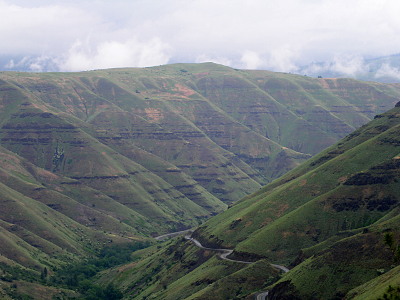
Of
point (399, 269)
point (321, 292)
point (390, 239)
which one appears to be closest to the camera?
point (399, 269)

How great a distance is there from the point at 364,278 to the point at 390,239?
15.5 metres

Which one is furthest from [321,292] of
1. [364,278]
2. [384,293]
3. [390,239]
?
[384,293]

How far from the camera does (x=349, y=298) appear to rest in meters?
182

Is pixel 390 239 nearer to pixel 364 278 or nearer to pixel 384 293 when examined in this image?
pixel 364 278

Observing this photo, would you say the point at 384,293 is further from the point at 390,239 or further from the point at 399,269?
the point at 390,239

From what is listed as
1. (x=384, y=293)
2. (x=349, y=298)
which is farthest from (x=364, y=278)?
(x=384, y=293)

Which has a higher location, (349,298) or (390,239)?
(390,239)

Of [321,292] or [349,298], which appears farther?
[321,292]

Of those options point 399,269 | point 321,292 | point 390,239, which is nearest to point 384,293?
point 399,269

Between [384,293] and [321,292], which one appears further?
[321,292]

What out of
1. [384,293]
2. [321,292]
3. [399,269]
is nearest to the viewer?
[384,293]

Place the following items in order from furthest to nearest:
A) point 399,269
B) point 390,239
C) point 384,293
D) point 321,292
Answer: point 321,292 → point 390,239 → point 399,269 → point 384,293

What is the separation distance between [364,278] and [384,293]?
35.0 metres

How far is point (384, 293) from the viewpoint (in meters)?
158
